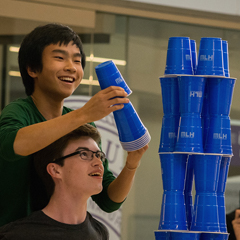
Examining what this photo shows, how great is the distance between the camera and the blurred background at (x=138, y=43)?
527 cm

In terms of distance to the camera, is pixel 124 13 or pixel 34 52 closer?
pixel 34 52

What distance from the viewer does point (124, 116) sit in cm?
198

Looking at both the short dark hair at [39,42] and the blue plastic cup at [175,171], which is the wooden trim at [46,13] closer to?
the short dark hair at [39,42]

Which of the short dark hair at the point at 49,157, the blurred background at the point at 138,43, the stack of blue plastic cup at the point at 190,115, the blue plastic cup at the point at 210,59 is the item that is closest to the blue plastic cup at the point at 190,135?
the stack of blue plastic cup at the point at 190,115

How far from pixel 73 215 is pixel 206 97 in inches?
33.2

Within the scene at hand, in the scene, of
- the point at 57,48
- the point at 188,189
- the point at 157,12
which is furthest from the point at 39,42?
the point at 157,12

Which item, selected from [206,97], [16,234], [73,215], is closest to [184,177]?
[206,97]

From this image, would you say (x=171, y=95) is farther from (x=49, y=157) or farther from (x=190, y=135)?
(x=49, y=157)

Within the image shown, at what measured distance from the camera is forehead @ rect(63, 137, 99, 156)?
2.10m

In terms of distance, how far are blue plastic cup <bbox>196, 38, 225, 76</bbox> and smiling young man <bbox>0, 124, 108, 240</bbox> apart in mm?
622

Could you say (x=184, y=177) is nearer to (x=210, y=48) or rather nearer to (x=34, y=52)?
(x=210, y=48)

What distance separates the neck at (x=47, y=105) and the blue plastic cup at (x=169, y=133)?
0.54 metres

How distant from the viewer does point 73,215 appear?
2.05m

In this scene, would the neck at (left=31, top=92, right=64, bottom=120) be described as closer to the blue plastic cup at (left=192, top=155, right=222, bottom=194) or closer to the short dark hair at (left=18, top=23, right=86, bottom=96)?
the short dark hair at (left=18, top=23, right=86, bottom=96)
